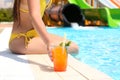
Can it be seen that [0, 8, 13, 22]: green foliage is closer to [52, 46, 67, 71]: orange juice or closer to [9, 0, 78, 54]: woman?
[9, 0, 78, 54]: woman

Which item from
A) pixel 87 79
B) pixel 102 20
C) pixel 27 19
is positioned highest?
pixel 27 19

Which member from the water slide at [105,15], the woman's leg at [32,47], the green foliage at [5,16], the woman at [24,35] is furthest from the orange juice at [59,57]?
the green foliage at [5,16]

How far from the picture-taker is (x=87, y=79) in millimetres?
3061

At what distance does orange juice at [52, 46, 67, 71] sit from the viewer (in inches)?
132

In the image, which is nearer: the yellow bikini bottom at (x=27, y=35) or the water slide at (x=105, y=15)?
the yellow bikini bottom at (x=27, y=35)

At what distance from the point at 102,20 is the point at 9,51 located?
915cm

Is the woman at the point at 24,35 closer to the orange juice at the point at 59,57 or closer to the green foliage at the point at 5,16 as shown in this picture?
the orange juice at the point at 59,57

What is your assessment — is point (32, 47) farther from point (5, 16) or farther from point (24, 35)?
point (5, 16)

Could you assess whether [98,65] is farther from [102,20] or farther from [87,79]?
[102,20]

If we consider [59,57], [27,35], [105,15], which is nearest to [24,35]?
[27,35]

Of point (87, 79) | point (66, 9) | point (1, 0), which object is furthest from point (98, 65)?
point (1, 0)

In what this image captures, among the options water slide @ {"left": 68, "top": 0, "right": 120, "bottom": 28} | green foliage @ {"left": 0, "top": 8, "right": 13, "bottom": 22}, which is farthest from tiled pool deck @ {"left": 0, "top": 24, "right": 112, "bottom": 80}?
green foliage @ {"left": 0, "top": 8, "right": 13, "bottom": 22}

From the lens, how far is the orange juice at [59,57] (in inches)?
132

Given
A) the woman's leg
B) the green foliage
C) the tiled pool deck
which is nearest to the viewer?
the tiled pool deck
